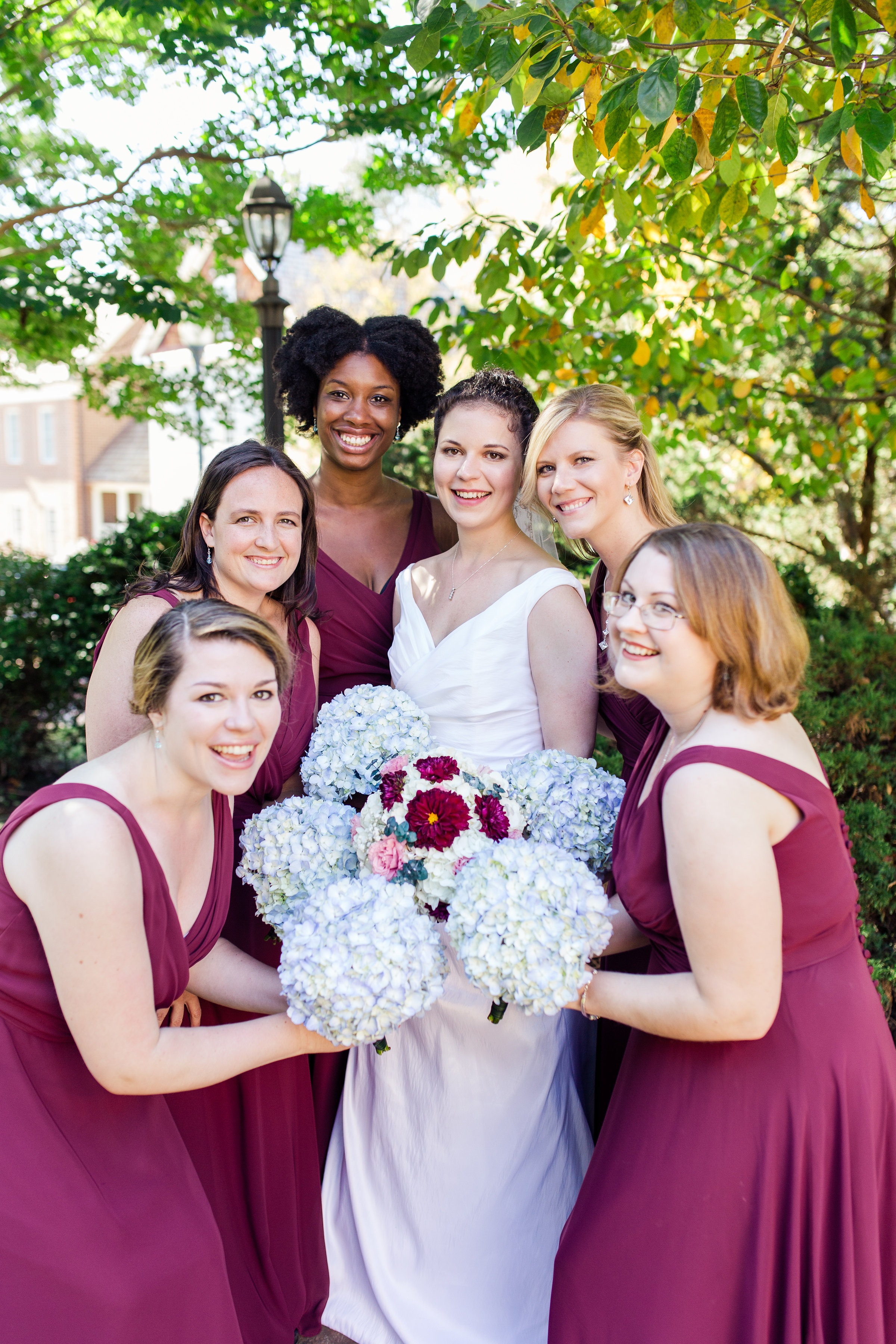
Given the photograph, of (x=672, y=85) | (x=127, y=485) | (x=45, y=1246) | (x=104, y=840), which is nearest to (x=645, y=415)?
(x=672, y=85)

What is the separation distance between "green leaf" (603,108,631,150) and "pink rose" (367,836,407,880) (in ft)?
6.54

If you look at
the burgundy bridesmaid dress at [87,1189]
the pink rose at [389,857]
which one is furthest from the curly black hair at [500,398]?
the burgundy bridesmaid dress at [87,1189]

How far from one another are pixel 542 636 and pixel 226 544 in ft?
3.47

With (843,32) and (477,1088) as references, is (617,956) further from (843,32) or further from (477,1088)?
(843,32)

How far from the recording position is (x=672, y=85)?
7.84 ft

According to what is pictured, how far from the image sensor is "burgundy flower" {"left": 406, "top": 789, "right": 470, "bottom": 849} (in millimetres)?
2344

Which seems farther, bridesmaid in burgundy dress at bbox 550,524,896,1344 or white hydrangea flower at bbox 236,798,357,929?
white hydrangea flower at bbox 236,798,357,929

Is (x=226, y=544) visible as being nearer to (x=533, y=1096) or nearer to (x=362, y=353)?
(x=362, y=353)

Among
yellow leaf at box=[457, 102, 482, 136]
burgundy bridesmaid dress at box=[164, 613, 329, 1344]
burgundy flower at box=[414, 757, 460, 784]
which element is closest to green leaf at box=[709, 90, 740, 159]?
yellow leaf at box=[457, 102, 482, 136]

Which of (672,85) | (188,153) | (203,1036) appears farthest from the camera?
(188,153)

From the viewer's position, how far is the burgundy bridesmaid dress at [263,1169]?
112 inches

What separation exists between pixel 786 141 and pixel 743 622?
1617mm

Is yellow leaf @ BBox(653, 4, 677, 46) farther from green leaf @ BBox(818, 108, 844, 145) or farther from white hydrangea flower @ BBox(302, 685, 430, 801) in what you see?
white hydrangea flower @ BBox(302, 685, 430, 801)

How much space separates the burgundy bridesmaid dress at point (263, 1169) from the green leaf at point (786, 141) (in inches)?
87.7
